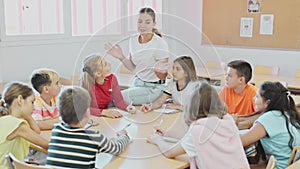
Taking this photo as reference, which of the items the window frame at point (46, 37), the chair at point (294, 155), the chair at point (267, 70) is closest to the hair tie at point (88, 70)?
the chair at point (294, 155)

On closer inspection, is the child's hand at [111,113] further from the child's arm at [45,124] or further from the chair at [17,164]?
the chair at [17,164]

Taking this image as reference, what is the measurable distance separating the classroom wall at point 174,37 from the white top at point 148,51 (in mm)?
1144

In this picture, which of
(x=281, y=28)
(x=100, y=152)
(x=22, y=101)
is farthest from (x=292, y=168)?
(x=281, y=28)

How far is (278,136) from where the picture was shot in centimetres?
233

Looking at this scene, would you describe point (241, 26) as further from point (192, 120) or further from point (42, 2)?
point (192, 120)

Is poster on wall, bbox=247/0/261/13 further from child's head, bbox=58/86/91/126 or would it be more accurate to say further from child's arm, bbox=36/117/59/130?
child's head, bbox=58/86/91/126

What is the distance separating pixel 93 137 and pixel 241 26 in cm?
466

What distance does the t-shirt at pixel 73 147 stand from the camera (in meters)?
1.91

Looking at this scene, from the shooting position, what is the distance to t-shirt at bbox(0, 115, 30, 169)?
2096mm

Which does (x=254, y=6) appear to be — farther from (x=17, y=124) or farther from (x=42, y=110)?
(x=17, y=124)

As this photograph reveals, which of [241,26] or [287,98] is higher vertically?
[241,26]

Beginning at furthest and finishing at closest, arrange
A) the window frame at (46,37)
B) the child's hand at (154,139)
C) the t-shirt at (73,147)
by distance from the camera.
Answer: the window frame at (46,37) < the child's hand at (154,139) < the t-shirt at (73,147)

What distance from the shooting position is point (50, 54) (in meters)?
5.07

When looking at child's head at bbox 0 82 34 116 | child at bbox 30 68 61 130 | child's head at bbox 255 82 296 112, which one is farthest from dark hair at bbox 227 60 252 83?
child's head at bbox 0 82 34 116
